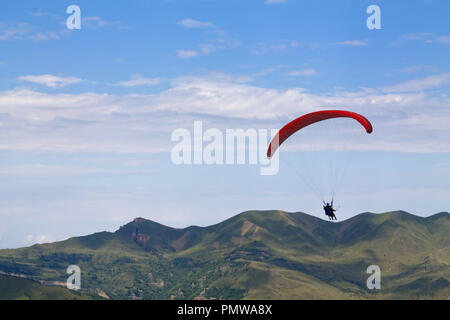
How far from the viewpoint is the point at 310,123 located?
69000 millimetres

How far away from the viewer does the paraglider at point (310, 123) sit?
200 ft

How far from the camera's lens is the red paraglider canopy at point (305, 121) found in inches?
2434

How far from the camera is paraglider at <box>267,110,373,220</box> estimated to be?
60.9m

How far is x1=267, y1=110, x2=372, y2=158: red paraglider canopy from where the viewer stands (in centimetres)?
6182

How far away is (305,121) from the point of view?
6775 centimetres

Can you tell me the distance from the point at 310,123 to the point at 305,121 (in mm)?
1536
